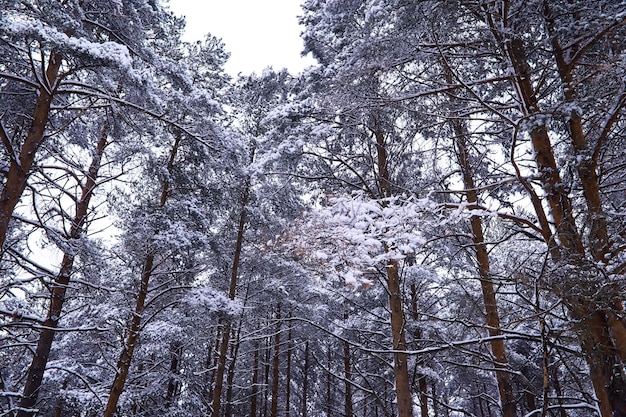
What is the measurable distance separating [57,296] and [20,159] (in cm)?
337

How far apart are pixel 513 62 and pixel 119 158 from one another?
9.15 m

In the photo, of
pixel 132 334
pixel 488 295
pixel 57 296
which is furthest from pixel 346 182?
pixel 132 334

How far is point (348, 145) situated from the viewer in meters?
8.32

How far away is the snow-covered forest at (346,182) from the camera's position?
11.1ft

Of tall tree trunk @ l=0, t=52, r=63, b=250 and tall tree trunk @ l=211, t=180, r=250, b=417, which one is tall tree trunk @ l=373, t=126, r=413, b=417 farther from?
tall tree trunk @ l=0, t=52, r=63, b=250

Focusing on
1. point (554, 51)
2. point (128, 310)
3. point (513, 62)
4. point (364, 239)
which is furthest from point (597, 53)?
point (128, 310)

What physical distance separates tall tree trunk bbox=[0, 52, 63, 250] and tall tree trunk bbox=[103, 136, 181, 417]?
378 centimetres

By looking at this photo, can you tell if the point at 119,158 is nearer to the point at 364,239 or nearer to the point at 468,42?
the point at 364,239

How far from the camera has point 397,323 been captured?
22.4 feet

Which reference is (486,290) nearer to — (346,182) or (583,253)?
(346,182)

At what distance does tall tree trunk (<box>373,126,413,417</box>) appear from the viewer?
6277 mm

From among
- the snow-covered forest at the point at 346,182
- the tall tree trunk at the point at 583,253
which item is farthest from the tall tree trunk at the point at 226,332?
the tall tree trunk at the point at 583,253

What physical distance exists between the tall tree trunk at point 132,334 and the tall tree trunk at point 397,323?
5.28 m

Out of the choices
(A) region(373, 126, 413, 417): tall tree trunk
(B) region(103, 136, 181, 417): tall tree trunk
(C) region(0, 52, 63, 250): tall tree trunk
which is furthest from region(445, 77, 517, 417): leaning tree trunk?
(B) region(103, 136, 181, 417): tall tree trunk
